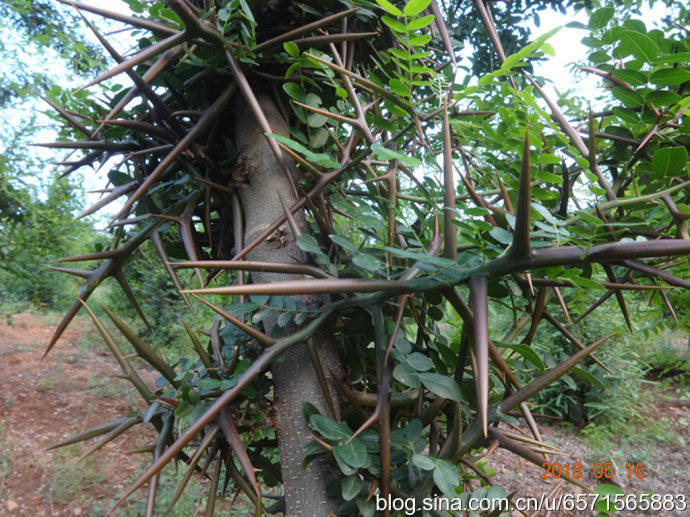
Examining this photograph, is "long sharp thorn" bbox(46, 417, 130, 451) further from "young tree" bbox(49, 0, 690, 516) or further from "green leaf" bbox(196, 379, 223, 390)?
"green leaf" bbox(196, 379, 223, 390)

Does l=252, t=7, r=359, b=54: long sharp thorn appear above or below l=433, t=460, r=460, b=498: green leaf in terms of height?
above

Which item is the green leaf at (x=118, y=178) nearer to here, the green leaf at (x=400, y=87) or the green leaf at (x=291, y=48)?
the green leaf at (x=291, y=48)

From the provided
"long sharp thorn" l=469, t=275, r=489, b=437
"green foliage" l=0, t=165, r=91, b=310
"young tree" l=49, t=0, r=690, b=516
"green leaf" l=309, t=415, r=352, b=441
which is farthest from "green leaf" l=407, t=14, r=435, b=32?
"green foliage" l=0, t=165, r=91, b=310

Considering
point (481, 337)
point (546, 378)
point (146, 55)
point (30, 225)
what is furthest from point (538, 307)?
point (30, 225)

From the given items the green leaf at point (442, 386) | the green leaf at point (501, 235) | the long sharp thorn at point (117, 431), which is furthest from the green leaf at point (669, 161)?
the long sharp thorn at point (117, 431)

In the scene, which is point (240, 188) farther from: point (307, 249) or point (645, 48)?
point (645, 48)

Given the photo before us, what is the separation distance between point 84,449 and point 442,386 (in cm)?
241

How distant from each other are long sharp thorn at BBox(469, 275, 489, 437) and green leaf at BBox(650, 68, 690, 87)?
22 centimetres

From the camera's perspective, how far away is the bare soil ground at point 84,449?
175 centimetres

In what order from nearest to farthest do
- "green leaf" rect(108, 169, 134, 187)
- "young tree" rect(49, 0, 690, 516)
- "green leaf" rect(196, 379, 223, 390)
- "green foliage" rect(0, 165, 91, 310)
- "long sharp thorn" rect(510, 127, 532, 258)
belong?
"long sharp thorn" rect(510, 127, 532, 258) → "young tree" rect(49, 0, 690, 516) → "green leaf" rect(196, 379, 223, 390) → "green leaf" rect(108, 169, 134, 187) → "green foliage" rect(0, 165, 91, 310)

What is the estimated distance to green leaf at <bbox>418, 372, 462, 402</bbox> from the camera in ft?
1.19

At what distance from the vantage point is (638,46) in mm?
335

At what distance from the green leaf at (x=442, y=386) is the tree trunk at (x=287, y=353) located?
0.38ft
